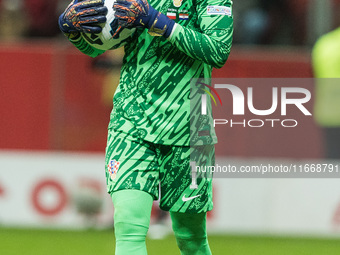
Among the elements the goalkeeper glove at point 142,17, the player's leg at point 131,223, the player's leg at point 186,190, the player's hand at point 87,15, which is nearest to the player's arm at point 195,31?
the goalkeeper glove at point 142,17

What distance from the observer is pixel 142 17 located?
4.42 m

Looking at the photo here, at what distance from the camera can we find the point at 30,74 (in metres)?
9.74

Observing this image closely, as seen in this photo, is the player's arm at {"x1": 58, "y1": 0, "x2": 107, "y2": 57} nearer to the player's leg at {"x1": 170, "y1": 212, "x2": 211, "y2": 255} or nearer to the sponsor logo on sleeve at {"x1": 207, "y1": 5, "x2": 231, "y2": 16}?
the sponsor logo on sleeve at {"x1": 207, "y1": 5, "x2": 231, "y2": 16}

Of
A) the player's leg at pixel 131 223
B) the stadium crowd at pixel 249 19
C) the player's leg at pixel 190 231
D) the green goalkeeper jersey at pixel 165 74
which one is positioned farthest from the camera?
the stadium crowd at pixel 249 19

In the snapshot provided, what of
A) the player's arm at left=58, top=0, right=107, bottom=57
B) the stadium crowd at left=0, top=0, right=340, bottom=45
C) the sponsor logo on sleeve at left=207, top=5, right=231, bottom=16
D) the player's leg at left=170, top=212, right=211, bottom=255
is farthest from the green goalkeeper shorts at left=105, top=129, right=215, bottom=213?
the stadium crowd at left=0, top=0, right=340, bottom=45

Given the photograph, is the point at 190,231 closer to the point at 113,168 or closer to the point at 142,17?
the point at 113,168

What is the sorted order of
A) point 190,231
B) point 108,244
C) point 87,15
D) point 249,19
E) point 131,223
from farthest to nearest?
point 249,19
point 108,244
point 190,231
point 87,15
point 131,223

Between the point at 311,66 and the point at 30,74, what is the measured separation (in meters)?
3.14

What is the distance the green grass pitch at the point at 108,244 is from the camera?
25.1 feet

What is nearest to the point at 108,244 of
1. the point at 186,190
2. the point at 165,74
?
the point at 186,190

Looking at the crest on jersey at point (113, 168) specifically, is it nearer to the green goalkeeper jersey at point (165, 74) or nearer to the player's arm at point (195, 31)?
the green goalkeeper jersey at point (165, 74)

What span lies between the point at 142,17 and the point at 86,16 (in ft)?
0.97

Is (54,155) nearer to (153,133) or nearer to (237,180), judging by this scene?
(237,180)

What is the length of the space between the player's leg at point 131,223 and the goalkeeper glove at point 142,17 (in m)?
0.84
